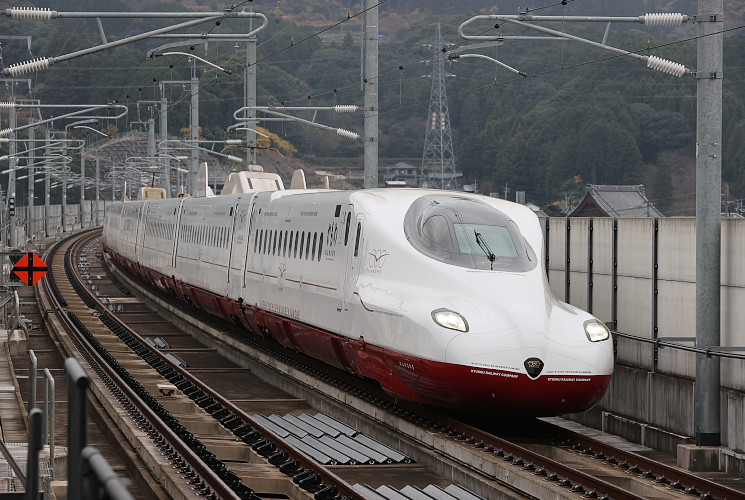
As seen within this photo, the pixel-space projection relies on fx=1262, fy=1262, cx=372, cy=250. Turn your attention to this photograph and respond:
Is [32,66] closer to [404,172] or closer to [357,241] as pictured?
A: [357,241]

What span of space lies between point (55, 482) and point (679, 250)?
8832mm

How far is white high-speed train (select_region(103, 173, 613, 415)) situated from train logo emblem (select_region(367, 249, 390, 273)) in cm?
1

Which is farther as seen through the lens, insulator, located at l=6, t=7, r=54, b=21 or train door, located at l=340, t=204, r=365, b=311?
insulator, located at l=6, t=7, r=54, b=21

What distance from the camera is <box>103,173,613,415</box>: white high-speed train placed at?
557 inches

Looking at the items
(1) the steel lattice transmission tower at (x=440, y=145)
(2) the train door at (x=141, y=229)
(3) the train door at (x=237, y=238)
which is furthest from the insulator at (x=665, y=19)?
(1) the steel lattice transmission tower at (x=440, y=145)

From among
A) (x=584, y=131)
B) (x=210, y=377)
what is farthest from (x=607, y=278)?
(x=584, y=131)

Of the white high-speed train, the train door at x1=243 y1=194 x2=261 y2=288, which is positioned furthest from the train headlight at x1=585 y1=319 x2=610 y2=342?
the train door at x1=243 y1=194 x2=261 y2=288

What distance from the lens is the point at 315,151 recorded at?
153 metres

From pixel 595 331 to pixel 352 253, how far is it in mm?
3943

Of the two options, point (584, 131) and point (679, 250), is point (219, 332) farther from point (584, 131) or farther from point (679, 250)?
point (584, 131)

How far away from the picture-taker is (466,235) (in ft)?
52.5

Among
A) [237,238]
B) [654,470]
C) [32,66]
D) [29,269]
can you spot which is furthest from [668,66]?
[29,269]

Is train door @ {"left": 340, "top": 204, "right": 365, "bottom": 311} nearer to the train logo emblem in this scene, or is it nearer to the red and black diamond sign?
the train logo emblem

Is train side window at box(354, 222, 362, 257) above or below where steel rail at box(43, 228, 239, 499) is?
above
